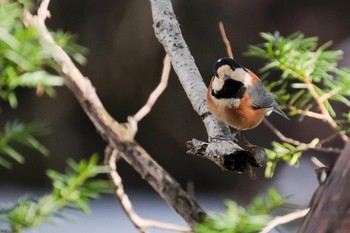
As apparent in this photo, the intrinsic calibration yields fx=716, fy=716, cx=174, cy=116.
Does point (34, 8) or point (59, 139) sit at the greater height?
point (59, 139)

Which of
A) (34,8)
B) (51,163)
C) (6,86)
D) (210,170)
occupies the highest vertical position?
(51,163)

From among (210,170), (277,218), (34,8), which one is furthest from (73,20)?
(277,218)

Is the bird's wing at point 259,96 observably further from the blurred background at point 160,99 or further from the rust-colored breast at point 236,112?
the blurred background at point 160,99

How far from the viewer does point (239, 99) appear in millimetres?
817

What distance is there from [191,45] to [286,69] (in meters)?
0.88

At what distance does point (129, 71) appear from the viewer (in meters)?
1.76

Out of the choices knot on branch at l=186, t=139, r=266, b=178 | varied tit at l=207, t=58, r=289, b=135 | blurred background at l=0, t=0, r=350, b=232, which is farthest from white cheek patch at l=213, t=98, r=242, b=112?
blurred background at l=0, t=0, r=350, b=232

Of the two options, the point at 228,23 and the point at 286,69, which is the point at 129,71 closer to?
the point at 228,23

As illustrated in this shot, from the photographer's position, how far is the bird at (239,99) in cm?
76

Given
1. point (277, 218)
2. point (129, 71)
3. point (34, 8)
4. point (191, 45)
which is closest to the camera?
point (277, 218)

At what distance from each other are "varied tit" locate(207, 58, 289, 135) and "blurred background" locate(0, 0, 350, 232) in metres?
0.68

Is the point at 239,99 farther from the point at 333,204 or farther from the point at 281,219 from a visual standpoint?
Result: the point at 333,204

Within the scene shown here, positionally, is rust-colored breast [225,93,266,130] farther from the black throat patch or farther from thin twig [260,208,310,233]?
thin twig [260,208,310,233]

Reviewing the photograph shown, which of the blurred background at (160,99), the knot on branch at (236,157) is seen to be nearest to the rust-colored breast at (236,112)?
the knot on branch at (236,157)
